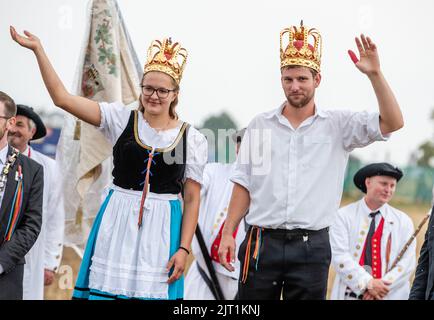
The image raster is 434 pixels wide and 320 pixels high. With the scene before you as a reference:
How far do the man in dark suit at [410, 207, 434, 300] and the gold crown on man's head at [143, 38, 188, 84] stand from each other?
1.63m

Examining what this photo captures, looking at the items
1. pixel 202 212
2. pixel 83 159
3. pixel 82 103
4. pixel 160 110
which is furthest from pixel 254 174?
pixel 202 212

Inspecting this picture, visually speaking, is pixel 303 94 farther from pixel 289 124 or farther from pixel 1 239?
pixel 1 239

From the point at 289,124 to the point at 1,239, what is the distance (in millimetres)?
1733

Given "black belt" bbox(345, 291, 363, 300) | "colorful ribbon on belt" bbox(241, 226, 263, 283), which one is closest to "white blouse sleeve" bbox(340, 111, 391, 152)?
"colorful ribbon on belt" bbox(241, 226, 263, 283)

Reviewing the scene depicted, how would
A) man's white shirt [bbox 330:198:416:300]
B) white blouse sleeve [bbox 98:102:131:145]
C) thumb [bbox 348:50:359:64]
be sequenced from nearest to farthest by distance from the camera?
1. thumb [bbox 348:50:359:64]
2. white blouse sleeve [bbox 98:102:131:145]
3. man's white shirt [bbox 330:198:416:300]

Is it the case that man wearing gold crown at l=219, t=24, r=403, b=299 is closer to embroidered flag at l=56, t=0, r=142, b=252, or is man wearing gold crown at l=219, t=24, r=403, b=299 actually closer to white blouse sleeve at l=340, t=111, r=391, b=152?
white blouse sleeve at l=340, t=111, r=391, b=152

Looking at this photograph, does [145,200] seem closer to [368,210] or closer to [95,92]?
[95,92]

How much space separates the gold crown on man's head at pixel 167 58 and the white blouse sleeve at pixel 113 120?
0.93 ft

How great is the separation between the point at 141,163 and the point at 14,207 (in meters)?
0.76

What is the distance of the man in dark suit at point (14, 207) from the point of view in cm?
398

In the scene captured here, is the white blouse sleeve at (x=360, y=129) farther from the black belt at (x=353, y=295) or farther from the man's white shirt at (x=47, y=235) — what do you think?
the man's white shirt at (x=47, y=235)

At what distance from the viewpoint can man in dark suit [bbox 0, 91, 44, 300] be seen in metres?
3.98

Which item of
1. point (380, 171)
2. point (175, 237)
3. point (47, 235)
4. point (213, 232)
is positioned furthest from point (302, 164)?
point (47, 235)

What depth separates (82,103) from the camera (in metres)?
3.92
